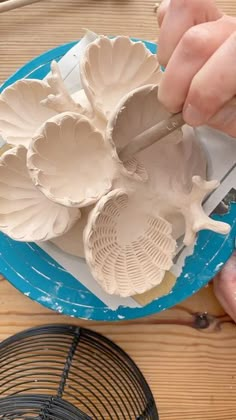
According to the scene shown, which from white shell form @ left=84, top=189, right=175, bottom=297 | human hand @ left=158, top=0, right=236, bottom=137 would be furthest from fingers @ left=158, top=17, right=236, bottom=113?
white shell form @ left=84, top=189, right=175, bottom=297

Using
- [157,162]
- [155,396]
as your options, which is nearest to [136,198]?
[157,162]

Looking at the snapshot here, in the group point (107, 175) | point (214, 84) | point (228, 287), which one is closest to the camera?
point (214, 84)

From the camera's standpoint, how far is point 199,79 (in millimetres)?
396

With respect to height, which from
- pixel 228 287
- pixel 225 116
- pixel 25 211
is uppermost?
pixel 225 116

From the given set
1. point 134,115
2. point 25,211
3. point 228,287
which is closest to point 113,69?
point 134,115

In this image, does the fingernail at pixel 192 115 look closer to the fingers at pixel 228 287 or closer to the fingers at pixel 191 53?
the fingers at pixel 191 53

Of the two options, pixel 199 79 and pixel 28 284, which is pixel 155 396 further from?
pixel 199 79

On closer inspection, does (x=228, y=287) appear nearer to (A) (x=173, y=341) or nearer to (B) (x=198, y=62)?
(A) (x=173, y=341)

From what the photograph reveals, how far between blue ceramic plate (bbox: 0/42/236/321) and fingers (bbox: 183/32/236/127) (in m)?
0.20

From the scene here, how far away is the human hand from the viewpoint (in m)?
0.39

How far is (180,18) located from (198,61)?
0.06 metres

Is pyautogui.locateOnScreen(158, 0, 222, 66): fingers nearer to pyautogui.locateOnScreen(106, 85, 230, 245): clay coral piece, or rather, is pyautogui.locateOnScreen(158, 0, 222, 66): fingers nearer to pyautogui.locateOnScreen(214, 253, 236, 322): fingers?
pyautogui.locateOnScreen(106, 85, 230, 245): clay coral piece

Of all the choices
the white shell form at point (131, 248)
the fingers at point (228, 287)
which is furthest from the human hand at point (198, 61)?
the fingers at point (228, 287)

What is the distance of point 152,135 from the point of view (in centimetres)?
46
